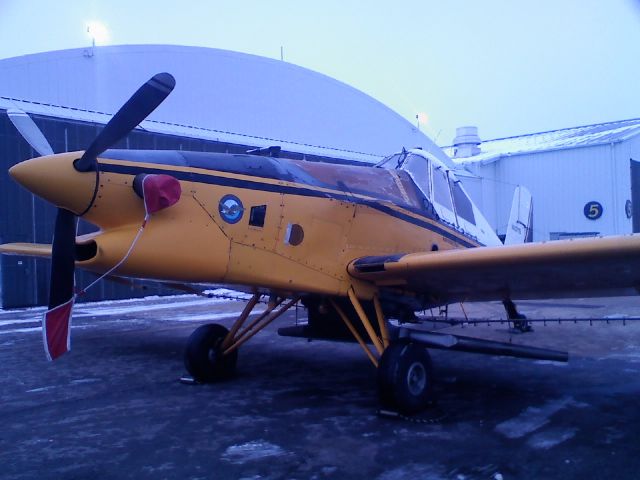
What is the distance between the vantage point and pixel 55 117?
661 inches

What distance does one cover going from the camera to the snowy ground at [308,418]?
13.5ft

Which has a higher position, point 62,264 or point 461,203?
point 461,203


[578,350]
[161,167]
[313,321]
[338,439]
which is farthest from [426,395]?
[578,350]

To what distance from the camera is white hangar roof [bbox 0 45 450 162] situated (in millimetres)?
18391

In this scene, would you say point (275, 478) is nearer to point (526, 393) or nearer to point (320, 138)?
point (526, 393)

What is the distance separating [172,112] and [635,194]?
1899 cm

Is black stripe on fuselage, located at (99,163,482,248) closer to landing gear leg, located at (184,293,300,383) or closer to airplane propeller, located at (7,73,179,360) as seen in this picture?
airplane propeller, located at (7,73,179,360)

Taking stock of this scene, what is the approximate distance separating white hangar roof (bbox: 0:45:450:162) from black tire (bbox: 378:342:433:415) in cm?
1472

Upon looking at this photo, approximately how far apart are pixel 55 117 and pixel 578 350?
14964 mm

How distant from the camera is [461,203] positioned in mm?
7926

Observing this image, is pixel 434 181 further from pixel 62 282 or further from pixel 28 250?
pixel 28 250

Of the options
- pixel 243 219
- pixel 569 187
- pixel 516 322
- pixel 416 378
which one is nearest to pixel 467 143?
pixel 569 187

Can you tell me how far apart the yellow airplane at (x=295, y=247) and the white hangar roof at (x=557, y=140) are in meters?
20.5

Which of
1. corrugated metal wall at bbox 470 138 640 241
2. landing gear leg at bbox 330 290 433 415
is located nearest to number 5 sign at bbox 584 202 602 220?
corrugated metal wall at bbox 470 138 640 241
